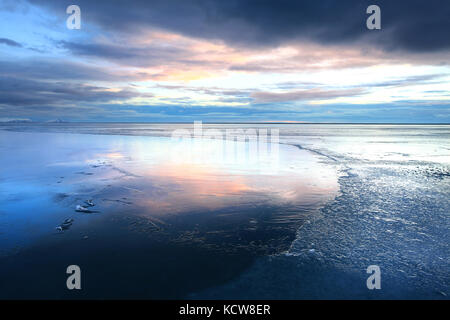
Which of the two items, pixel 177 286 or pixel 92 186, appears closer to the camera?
pixel 177 286

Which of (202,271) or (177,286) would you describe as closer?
(177,286)

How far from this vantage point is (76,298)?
377cm

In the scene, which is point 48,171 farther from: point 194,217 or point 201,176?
point 194,217

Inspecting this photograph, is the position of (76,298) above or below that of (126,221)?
below

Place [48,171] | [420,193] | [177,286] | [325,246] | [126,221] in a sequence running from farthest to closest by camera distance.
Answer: [48,171] < [420,193] < [126,221] < [325,246] < [177,286]

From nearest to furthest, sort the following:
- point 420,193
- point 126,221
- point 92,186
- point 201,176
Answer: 1. point 126,221
2. point 420,193
3. point 92,186
4. point 201,176
